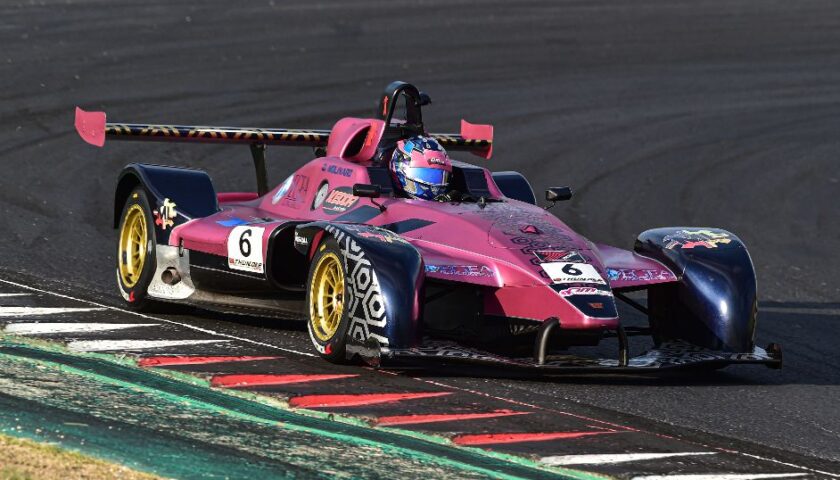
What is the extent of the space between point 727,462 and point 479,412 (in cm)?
152

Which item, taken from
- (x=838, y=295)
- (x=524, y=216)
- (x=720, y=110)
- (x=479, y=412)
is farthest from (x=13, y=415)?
(x=720, y=110)

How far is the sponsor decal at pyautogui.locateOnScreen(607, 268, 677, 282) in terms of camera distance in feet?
38.3

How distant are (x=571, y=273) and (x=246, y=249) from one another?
8.87 feet

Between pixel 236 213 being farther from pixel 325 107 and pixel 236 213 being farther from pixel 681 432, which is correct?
pixel 325 107

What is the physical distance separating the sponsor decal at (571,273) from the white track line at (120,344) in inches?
A: 97.8

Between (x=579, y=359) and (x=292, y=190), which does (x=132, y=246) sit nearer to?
(x=292, y=190)

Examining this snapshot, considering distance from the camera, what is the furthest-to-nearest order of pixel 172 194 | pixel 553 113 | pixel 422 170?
pixel 553 113 → pixel 172 194 → pixel 422 170

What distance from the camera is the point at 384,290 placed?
34.6ft

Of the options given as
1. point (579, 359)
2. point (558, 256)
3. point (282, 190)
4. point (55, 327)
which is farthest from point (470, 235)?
point (55, 327)

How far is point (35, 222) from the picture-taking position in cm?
1656

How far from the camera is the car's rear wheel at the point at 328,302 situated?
10828mm

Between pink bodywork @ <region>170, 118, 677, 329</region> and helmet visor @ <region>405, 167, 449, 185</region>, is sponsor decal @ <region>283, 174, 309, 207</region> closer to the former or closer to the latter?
pink bodywork @ <region>170, 118, 677, 329</region>

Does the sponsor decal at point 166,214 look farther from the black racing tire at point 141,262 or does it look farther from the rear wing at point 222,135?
the rear wing at point 222,135

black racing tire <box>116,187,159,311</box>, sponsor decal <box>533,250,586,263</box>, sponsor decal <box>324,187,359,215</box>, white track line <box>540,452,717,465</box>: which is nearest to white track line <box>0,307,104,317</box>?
black racing tire <box>116,187,159,311</box>
